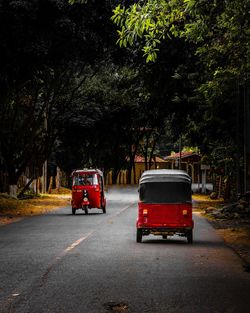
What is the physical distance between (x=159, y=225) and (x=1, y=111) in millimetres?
20412

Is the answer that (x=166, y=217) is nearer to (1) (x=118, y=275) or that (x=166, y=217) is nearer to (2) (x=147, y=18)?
(1) (x=118, y=275)

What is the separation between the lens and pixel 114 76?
180ft

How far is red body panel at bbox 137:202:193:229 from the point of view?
51.7ft

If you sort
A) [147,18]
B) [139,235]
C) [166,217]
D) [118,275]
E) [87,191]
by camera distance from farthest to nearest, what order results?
[87,191]
[139,235]
[166,217]
[147,18]
[118,275]

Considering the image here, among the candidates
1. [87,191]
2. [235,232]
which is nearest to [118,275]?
[235,232]

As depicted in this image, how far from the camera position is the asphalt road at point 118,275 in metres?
7.81

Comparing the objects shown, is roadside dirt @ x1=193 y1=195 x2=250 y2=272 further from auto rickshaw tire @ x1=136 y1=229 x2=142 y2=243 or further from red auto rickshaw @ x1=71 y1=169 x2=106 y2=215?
red auto rickshaw @ x1=71 y1=169 x2=106 y2=215

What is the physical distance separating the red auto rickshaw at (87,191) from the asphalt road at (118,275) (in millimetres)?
10822

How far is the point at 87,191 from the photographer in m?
28.6

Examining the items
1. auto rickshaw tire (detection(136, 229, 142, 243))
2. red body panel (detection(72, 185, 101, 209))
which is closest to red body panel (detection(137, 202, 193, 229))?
auto rickshaw tire (detection(136, 229, 142, 243))

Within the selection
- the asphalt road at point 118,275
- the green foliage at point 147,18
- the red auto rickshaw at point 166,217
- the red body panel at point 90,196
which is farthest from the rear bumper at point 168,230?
the red body panel at point 90,196

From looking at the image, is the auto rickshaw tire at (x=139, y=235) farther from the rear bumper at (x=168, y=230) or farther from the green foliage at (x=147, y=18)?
the green foliage at (x=147, y=18)

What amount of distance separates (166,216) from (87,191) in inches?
516

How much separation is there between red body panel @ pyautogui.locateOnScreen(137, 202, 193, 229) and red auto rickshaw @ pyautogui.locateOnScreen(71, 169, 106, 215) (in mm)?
12898
